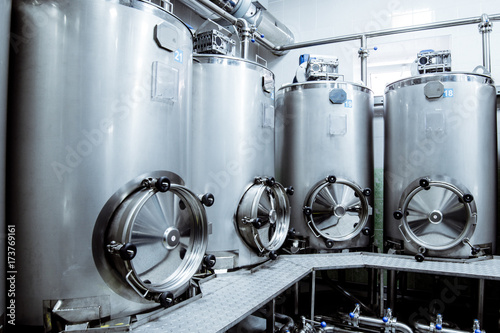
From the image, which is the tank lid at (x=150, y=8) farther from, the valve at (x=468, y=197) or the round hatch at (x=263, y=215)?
the valve at (x=468, y=197)

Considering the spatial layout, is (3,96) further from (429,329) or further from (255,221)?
(429,329)

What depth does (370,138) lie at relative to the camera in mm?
2982

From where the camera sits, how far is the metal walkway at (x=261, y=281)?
1.50m

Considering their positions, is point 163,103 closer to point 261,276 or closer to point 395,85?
point 261,276

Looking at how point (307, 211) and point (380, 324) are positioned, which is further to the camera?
point (307, 211)

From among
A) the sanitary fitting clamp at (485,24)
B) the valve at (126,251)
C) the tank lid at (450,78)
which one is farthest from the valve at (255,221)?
the sanitary fitting clamp at (485,24)

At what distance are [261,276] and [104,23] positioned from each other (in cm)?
160

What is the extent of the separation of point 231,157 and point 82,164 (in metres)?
1.00

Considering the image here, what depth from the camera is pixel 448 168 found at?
2.57m

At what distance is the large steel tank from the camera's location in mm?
1327

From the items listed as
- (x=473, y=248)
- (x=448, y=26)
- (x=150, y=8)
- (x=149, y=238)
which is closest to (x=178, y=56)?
(x=150, y=8)

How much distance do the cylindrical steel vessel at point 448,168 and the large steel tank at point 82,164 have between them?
75.6 inches

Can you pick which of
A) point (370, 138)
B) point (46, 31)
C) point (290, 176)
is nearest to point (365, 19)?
point (370, 138)

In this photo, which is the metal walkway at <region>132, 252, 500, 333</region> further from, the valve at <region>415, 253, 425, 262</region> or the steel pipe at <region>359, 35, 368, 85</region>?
the steel pipe at <region>359, 35, 368, 85</region>
